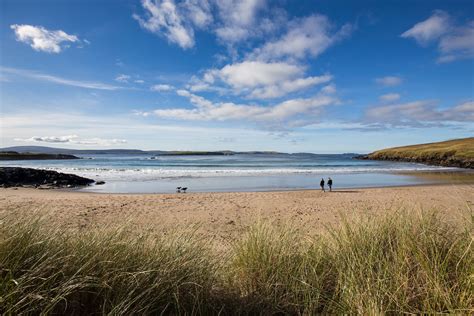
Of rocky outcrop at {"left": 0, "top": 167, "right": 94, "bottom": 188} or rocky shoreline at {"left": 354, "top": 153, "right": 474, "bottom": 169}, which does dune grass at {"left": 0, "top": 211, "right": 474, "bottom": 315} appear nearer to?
rocky outcrop at {"left": 0, "top": 167, "right": 94, "bottom": 188}

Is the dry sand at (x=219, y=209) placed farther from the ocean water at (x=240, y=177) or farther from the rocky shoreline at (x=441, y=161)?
the rocky shoreline at (x=441, y=161)

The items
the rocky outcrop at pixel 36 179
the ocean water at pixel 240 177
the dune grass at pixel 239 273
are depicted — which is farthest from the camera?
the ocean water at pixel 240 177

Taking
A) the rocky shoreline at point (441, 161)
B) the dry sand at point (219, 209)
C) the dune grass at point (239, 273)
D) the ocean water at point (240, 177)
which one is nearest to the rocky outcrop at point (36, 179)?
the ocean water at point (240, 177)

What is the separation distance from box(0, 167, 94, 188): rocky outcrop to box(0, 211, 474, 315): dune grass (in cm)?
2151

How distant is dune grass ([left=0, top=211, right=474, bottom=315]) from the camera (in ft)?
8.13

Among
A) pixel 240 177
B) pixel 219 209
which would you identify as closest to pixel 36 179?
pixel 240 177

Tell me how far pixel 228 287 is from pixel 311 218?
819cm

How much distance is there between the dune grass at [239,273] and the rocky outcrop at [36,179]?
21512 mm

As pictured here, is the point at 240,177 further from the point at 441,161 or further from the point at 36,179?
the point at 441,161

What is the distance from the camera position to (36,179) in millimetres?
23000

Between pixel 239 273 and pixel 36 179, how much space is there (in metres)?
25.2

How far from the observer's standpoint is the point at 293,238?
404 centimetres

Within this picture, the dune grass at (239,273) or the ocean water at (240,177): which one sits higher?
the dune grass at (239,273)

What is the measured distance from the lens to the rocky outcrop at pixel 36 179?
21.6 metres
